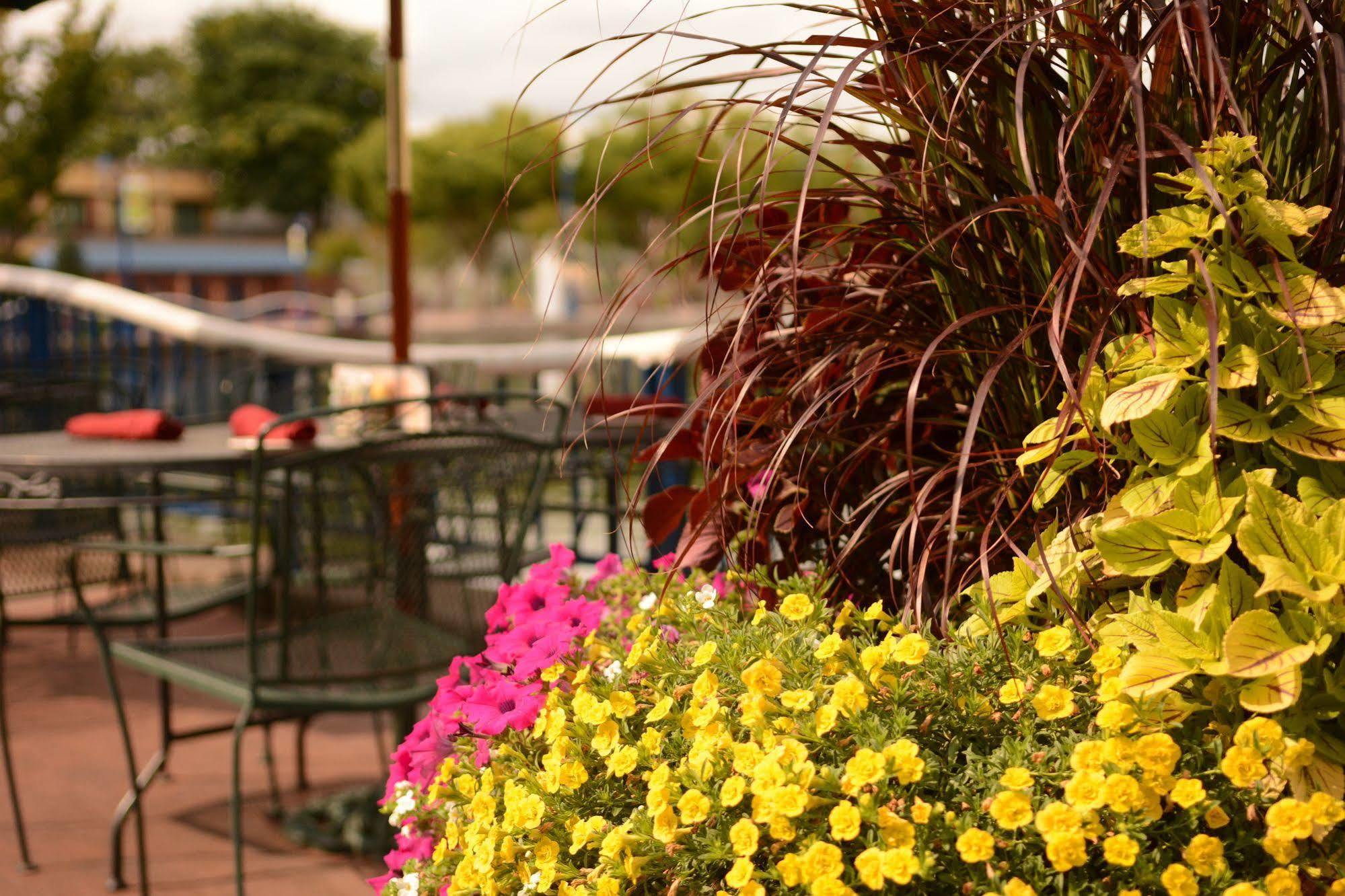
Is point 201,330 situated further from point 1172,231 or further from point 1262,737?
point 1262,737

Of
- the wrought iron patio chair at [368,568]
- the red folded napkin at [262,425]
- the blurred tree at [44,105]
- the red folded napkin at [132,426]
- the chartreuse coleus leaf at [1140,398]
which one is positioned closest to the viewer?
the chartreuse coleus leaf at [1140,398]

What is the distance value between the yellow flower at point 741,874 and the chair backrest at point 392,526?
130 cm

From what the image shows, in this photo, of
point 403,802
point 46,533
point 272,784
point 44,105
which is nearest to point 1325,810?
point 403,802

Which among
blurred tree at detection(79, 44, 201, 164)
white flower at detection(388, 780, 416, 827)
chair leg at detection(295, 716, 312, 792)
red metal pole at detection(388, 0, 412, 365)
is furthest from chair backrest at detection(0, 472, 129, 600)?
blurred tree at detection(79, 44, 201, 164)

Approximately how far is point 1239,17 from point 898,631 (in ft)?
2.13

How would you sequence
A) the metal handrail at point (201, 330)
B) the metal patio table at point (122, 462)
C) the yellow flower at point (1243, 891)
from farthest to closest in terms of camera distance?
the metal handrail at point (201, 330), the metal patio table at point (122, 462), the yellow flower at point (1243, 891)

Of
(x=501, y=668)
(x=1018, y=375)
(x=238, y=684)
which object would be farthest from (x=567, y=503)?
(x=1018, y=375)

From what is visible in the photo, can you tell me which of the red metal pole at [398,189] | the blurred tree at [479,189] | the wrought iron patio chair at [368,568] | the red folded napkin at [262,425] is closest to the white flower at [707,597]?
the wrought iron patio chair at [368,568]

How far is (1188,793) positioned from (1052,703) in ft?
0.41

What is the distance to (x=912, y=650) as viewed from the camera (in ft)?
3.54

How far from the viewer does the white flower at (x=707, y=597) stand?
141cm

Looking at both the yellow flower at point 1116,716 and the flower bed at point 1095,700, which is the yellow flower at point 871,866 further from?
the yellow flower at point 1116,716

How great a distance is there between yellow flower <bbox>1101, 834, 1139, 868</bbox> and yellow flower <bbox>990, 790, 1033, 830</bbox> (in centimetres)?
6

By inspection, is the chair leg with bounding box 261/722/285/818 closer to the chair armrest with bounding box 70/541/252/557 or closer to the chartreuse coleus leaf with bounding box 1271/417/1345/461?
the chair armrest with bounding box 70/541/252/557
